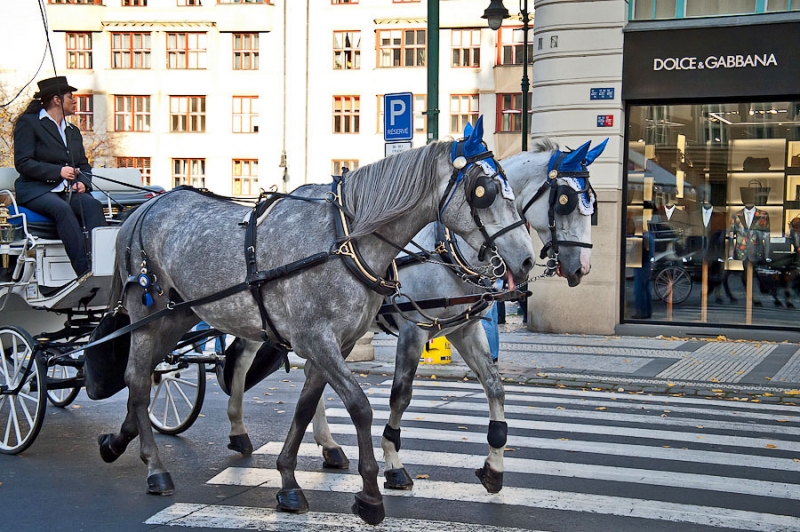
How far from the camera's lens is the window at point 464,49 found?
141 feet

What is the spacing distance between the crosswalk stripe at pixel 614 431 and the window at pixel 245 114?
3751 centimetres

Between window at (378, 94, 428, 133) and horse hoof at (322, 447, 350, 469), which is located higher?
window at (378, 94, 428, 133)

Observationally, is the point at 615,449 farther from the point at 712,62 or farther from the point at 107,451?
the point at 712,62

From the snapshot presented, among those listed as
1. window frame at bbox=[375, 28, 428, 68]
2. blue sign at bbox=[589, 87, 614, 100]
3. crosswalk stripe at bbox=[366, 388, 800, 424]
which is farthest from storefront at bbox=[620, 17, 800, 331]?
window frame at bbox=[375, 28, 428, 68]

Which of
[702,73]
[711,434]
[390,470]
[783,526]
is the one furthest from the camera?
[702,73]

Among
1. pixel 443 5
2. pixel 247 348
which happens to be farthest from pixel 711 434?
pixel 443 5

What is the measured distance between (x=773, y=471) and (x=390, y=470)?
2901mm

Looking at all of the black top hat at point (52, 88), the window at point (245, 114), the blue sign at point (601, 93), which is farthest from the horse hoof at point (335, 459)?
the window at point (245, 114)

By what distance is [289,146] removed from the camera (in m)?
44.3

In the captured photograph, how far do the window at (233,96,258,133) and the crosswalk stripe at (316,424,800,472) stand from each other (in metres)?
38.3

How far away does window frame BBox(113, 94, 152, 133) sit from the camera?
46219 mm

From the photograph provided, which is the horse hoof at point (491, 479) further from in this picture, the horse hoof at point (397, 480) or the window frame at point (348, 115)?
the window frame at point (348, 115)

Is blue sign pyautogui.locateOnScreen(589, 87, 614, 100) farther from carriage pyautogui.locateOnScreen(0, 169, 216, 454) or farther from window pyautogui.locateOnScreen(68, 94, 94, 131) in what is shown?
window pyautogui.locateOnScreen(68, 94, 94, 131)

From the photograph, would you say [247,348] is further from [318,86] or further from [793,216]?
[318,86]
